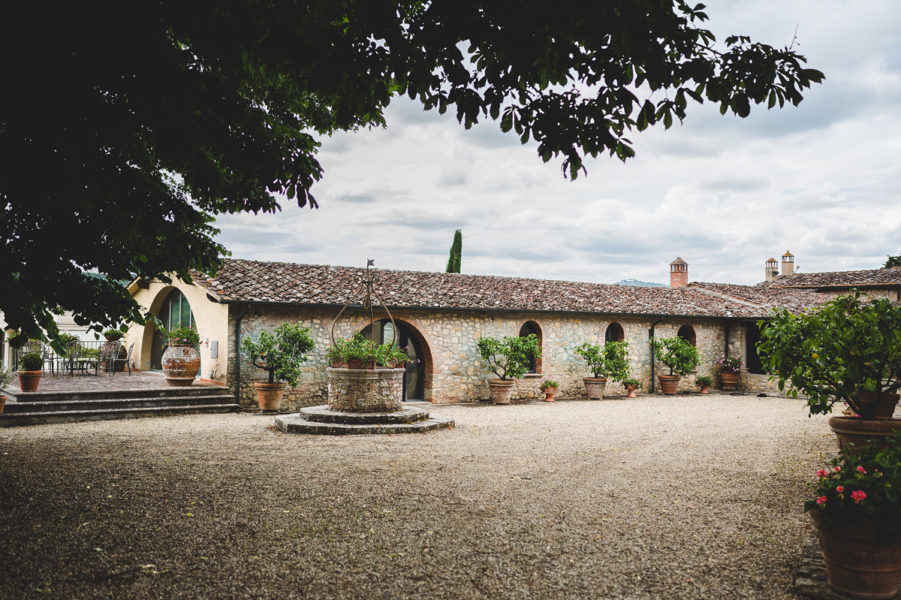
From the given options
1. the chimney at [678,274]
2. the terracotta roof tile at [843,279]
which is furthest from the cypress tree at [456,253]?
the terracotta roof tile at [843,279]

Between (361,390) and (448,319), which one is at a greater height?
(448,319)

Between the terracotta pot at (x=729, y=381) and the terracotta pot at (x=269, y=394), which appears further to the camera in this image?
the terracotta pot at (x=729, y=381)

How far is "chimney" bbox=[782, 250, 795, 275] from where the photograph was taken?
35906 millimetres

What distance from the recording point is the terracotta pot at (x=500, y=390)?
1577 cm

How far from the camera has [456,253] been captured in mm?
27078

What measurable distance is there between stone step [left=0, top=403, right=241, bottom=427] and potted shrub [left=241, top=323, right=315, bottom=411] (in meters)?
0.70

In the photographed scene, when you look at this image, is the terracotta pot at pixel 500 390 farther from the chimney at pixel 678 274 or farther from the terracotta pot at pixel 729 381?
the chimney at pixel 678 274

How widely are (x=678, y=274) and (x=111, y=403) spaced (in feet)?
67.8

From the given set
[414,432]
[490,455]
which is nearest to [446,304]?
[414,432]

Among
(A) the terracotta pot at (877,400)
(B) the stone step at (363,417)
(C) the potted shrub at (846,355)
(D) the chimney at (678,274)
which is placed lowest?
(B) the stone step at (363,417)

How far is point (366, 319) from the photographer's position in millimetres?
14734

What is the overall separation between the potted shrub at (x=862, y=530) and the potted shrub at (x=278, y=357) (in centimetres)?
1086

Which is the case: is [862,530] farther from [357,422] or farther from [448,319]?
[448,319]

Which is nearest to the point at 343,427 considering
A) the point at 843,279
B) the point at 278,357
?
the point at 278,357
